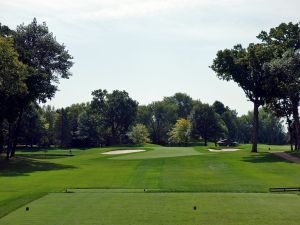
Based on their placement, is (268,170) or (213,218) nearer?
(213,218)

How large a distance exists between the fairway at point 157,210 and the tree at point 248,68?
41.1 m

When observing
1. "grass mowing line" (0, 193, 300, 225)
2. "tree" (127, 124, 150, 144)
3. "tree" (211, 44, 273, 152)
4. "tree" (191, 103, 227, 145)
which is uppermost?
"tree" (211, 44, 273, 152)

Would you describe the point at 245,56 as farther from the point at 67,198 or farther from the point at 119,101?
the point at 119,101

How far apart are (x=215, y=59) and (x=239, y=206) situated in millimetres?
48648

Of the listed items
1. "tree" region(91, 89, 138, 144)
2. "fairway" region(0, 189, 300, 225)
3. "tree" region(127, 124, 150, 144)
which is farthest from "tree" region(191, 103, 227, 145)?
"fairway" region(0, 189, 300, 225)

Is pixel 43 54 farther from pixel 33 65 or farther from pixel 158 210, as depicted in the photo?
pixel 158 210

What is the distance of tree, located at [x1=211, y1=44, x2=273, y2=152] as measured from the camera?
6381cm

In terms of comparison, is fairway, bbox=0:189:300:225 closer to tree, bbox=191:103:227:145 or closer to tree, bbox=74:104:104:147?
tree, bbox=191:103:227:145

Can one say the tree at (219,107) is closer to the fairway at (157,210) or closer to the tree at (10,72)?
the tree at (10,72)

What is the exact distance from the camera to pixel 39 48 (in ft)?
210

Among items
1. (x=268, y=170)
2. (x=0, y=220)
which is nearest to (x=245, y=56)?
(x=268, y=170)

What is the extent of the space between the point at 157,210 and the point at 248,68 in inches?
1897

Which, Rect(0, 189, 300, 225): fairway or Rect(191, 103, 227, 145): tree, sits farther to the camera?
Rect(191, 103, 227, 145): tree

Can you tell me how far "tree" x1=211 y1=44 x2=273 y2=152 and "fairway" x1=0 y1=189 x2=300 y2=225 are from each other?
41053 millimetres
